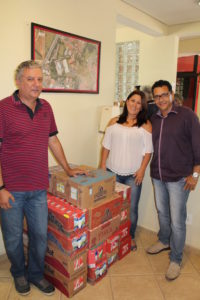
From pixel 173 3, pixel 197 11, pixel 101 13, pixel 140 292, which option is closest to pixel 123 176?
pixel 140 292

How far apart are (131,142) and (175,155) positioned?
0.38 meters

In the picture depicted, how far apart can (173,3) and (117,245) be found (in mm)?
3076

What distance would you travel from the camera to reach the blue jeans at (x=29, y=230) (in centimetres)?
170

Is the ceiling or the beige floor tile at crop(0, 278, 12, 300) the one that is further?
the ceiling

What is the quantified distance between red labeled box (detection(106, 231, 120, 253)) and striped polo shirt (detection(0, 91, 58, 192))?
78cm

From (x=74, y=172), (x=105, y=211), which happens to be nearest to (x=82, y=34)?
(x=74, y=172)

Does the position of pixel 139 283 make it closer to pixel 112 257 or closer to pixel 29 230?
pixel 112 257

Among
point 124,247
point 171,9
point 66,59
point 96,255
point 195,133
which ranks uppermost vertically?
point 171,9

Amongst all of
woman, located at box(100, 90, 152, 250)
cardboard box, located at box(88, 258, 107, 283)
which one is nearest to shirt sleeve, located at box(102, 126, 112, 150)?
woman, located at box(100, 90, 152, 250)

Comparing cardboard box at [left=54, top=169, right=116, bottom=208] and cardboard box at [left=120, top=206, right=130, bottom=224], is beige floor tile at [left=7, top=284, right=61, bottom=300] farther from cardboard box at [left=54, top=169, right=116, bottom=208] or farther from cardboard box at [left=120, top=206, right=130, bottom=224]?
cardboard box at [left=120, top=206, right=130, bottom=224]

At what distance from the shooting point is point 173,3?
132 inches

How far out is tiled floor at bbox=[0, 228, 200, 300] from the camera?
189cm

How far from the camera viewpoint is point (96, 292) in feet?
6.32

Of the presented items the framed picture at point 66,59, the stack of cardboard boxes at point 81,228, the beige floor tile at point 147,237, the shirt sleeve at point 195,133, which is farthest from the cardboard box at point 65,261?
the framed picture at point 66,59
